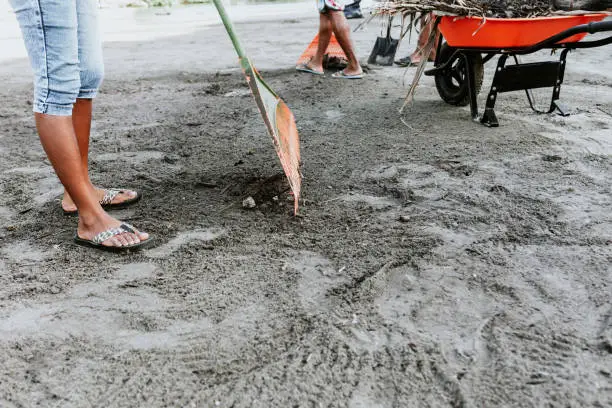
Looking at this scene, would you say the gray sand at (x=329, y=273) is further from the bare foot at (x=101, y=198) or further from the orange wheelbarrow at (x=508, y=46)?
the orange wheelbarrow at (x=508, y=46)

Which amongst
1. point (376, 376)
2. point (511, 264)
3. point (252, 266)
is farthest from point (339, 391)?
point (511, 264)

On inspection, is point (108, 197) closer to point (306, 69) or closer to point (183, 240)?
point (183, 240)

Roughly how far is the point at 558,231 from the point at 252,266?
1184 millimetres

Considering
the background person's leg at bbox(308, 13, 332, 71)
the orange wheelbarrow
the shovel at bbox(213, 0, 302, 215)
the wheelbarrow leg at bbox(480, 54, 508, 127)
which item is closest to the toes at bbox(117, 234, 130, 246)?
the shovel at bbox(213, 0, 302, 215)

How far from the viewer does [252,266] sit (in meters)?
1.91

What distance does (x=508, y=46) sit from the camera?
3.05 metres

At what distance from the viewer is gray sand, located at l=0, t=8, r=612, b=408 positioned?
137 cm

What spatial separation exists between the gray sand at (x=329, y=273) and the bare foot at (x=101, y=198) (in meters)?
0.08

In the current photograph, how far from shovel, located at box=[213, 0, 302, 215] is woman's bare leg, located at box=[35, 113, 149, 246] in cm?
64

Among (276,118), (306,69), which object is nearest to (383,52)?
(306,69)

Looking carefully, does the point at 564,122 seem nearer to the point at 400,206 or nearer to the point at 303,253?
the point at 400,206

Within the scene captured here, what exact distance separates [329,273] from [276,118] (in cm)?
89

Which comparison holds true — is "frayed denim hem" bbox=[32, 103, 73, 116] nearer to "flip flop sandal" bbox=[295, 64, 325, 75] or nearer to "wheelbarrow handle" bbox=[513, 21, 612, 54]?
"wheelbarrow handle" bbox=[513, 21, 612, 54]

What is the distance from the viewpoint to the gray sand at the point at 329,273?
1.37 m
